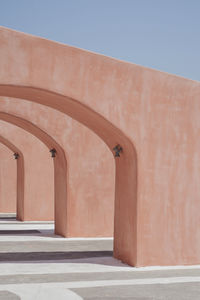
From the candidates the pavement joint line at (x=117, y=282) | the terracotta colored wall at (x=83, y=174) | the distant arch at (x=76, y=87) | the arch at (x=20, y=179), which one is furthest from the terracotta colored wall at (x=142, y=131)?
the arch at (x=20, y=179)

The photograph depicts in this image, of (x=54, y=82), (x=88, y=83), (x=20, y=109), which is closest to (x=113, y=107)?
(x=88, y=83)

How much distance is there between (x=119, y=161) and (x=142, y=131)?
111cm

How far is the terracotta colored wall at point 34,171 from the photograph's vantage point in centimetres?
1753

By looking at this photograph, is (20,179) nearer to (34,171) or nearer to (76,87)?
(34,171)

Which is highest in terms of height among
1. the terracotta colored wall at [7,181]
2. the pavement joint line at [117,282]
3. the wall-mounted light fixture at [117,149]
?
the wall-mounted light fixture at [117,149]

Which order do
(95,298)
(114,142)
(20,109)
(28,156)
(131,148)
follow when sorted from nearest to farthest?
(95,298) → (131,148) → (114,142) → (20,109) → (28,156)

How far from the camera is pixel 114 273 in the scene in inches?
343

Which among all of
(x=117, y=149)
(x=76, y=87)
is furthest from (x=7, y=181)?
(x=76, y=87)

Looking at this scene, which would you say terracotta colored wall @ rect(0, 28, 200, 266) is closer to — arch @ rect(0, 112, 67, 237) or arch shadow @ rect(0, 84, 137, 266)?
arch shadow @ rect(0, 84, 137, 266)

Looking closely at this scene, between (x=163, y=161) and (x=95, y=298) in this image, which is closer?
(x=95, y=298)

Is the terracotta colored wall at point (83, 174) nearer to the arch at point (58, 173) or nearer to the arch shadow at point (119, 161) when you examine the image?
the arch at point (58, 173)

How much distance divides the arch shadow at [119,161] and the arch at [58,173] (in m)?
3.62

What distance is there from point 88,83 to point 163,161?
6.95ft

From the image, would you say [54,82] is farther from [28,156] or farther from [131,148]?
[28,156]
